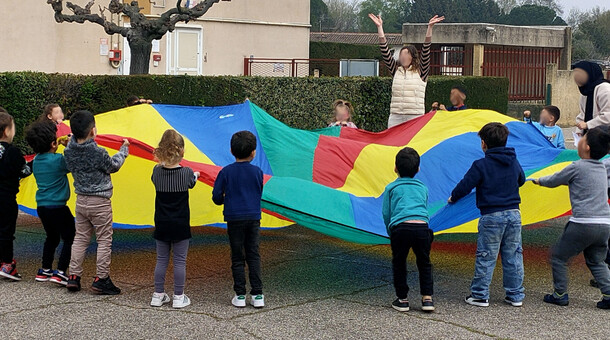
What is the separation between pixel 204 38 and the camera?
87.9 feet

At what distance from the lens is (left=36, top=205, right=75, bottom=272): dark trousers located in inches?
247

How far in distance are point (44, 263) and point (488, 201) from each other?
3329 mm

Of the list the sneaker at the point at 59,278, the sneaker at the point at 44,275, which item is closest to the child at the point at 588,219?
the sneaker at the point at 59,278

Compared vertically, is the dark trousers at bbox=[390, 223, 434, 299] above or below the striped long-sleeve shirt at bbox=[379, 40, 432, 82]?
below

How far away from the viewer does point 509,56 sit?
24.7 meters

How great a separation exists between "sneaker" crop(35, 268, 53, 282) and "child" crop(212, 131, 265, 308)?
156cm

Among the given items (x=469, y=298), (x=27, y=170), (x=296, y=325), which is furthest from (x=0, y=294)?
(x=469, y=298)

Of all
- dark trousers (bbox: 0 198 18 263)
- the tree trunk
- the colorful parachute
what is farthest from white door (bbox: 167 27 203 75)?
dark trousers (bbox: 0 198 18 263)

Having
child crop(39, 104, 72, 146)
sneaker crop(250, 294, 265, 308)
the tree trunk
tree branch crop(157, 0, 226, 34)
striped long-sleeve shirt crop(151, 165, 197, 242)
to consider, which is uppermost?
tree branch crop(157, 0, 226, 34)

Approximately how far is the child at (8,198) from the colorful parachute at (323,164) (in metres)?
0.71

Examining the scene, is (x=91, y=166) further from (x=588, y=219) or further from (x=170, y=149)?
(x=588, y=219)

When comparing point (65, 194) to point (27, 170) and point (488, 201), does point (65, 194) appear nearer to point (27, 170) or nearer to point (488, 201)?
point (27, 170)

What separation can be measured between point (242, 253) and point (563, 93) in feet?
67.7

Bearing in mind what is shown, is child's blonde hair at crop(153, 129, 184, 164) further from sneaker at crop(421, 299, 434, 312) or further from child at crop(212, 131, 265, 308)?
sneaker at crop(421, 299, 434, 312)
